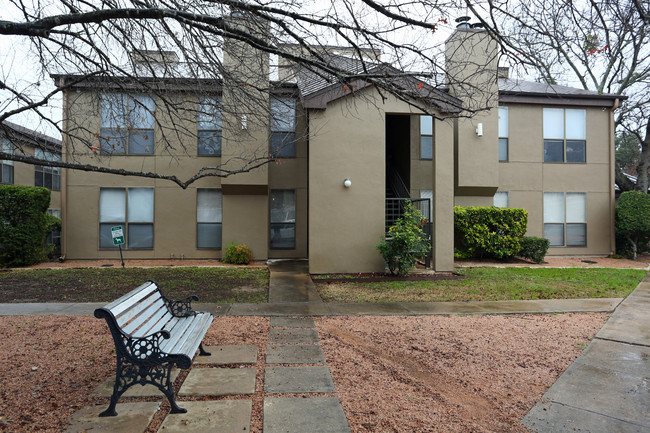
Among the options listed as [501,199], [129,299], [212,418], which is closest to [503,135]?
[501,199]

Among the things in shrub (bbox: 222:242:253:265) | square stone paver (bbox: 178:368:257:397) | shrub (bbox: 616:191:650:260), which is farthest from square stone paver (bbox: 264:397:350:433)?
shrub (bbox: 616:191:650:260)

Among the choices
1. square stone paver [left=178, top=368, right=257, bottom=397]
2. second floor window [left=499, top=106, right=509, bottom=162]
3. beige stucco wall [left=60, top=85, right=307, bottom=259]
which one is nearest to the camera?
square stone paver [left=178, top=368, right=257, bottom=397]

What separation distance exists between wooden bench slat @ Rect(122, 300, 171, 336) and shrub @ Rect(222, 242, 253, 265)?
8063 mm

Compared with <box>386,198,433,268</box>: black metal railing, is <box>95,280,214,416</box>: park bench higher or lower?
lower

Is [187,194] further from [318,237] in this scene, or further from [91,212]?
[318,237]

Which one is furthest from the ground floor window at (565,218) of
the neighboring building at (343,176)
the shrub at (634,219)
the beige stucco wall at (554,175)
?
the shrub at (634,219)

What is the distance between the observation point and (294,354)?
4699 millimetres

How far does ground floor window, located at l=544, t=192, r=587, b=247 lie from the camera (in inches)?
605

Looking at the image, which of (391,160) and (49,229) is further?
(391,160)

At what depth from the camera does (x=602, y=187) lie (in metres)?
15.5

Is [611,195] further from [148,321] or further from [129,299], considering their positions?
[129,299]

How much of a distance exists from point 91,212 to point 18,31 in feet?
36.4

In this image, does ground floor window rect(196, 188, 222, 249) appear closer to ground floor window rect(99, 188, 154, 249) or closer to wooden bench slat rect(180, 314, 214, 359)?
ground floor window rect(99, 188, 154, 249)

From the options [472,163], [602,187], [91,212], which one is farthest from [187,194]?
[602,187]
